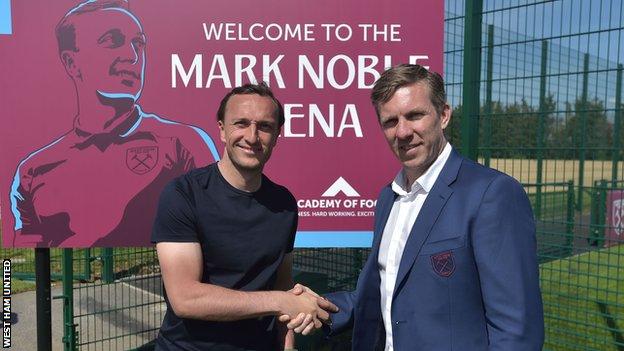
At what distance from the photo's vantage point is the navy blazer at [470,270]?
4.69ft

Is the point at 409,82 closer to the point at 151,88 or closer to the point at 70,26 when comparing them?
the point at 151,88

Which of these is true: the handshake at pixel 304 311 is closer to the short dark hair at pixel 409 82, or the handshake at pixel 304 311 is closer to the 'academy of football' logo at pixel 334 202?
the short dark hair at pixel 409 82

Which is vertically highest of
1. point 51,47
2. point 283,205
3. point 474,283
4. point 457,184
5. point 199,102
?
point 51,47

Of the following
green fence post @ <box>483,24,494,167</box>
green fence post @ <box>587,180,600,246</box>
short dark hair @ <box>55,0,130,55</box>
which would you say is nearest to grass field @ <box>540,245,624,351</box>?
green fence post @ <box>587,180,600,246</box>

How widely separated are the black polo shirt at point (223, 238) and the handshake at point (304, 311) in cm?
14

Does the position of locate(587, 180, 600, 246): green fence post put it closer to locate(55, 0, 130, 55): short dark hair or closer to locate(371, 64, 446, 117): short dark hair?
locate(371, 64, 446, 117): short dark hair

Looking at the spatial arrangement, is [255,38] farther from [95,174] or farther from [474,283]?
[474,283]

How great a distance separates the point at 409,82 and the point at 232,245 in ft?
3.13

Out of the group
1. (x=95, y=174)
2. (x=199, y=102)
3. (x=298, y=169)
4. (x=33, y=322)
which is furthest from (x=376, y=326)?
(x=33, y=322)

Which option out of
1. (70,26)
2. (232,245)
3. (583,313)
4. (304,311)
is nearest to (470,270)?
(304,311)

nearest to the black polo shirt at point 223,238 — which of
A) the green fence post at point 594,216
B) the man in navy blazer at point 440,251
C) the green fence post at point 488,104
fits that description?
the man in navy blazer at point 440,251

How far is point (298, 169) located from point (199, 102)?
78 centimetres

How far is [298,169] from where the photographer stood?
11.0ft

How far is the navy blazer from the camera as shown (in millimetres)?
1431
